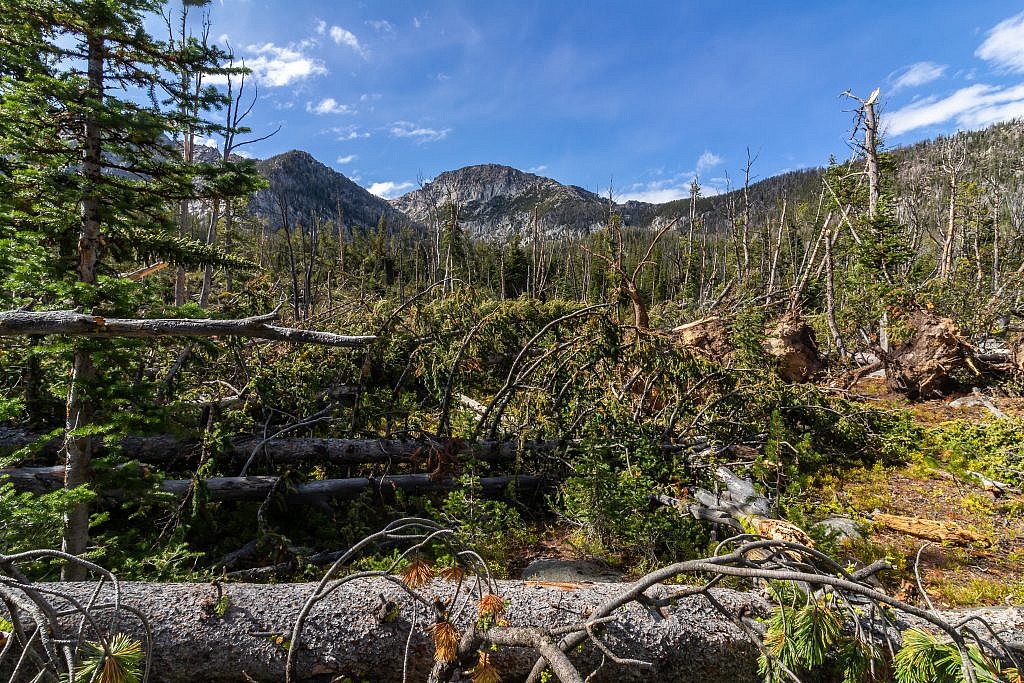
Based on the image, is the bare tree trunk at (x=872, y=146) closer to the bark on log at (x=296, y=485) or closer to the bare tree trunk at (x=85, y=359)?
the bark on log at (x=296, y=485)

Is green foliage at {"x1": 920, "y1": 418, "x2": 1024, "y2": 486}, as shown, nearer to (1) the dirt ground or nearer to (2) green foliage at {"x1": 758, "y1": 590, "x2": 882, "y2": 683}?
(1) the dirt ground

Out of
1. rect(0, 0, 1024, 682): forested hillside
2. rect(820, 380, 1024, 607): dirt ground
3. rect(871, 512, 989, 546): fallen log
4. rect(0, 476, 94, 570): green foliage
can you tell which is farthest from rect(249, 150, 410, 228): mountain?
rect(871, 512, 989, 546): fallen log

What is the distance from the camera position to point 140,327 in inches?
76.5

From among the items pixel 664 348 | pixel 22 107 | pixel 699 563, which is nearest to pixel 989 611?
pixel 699 563

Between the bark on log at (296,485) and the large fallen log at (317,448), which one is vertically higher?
the large fallen log at (317,448)

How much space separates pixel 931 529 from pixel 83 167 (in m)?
8.20

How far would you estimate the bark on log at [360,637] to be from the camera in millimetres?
2301

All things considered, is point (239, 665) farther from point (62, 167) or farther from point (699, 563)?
point (62, 167)

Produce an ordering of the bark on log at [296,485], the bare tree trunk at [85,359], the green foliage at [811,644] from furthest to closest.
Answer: the bark on log at [296,485], the bare tree trunk at [85,359], the green foliage at [811,644]

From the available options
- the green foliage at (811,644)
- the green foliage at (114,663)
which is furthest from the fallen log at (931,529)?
the green foliage at (114,663)

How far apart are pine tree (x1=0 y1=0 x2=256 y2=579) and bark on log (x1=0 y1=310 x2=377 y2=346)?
1303 mm

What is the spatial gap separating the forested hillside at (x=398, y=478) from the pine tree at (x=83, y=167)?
2 centimetres

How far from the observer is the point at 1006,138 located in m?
80.5

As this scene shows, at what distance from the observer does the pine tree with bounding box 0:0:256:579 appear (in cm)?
301
